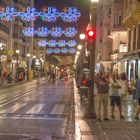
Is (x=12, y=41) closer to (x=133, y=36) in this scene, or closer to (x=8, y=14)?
(x=8, y=14)

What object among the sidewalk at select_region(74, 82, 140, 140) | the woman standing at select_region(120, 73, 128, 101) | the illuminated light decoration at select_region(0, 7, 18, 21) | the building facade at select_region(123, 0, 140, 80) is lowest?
the sidewalk at select_region(74, 82, 140, 140)

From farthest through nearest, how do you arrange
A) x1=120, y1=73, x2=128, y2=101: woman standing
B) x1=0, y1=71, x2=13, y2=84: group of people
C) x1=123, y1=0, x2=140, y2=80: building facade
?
x1=0, y1=71, x2=13, y2=84: group of people → x1=123, y1=0, x2=140, y2=80: building facade → x1=120, y1=73, x2=128, y2=101: woman standing

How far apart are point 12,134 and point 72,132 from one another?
1.82 metres

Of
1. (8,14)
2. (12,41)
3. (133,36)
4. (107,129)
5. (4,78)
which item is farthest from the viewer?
(12,41)

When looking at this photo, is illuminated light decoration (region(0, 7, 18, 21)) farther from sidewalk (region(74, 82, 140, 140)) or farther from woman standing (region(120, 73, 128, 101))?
sidewalk (region(74, 82, 140, 140))

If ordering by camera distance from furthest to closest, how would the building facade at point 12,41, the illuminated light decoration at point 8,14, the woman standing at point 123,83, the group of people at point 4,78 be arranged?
the building facade at point 12,41 → the group of people at point 4,78 → the illuminated light decoration at point 8,14 → the woman standing at point 123,83

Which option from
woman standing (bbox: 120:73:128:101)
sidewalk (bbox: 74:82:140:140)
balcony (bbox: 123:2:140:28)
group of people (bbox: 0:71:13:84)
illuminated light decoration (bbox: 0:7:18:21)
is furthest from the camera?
group of people (bbox: 0:71:13:84)

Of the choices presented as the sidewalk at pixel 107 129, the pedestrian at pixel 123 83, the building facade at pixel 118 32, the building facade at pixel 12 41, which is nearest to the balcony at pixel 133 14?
the pedestrian at pixel 123 83

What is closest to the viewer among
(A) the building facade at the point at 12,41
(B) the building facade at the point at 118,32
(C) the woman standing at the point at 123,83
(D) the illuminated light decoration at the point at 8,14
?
(C) the woman standing at the point at 123,83

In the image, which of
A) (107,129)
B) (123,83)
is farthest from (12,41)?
(107,129)

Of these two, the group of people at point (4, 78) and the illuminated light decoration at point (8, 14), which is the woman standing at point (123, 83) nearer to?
the illuminated light decoration at point (8, 14)

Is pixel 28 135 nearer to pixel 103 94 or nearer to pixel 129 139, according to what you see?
pixel 129 139

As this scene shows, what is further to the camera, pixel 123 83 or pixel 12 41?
pixel 12 41

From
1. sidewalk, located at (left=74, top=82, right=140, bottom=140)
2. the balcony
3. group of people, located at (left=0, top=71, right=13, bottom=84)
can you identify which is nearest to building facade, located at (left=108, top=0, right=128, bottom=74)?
the balcony
